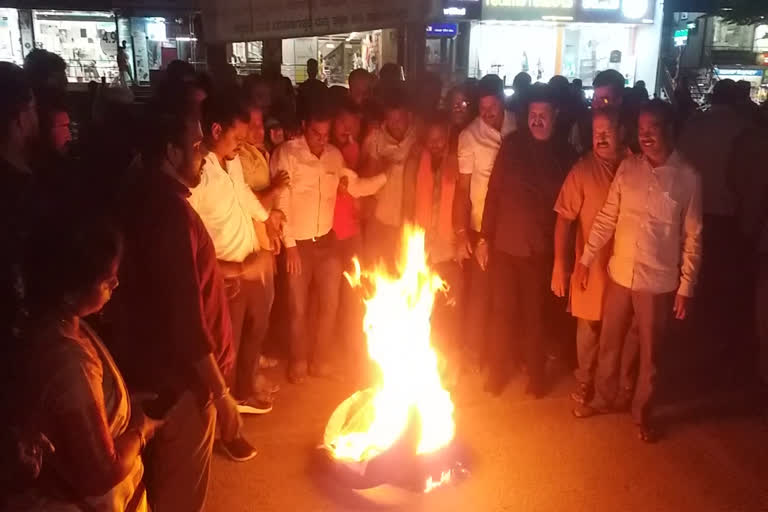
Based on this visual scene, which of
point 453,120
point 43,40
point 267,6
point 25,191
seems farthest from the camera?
point 43,40

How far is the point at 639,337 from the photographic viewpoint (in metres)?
4.77

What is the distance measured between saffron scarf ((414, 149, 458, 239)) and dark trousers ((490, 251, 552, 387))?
0.50m

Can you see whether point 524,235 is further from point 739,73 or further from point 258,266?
point 739,73

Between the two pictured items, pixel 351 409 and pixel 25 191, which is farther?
pixel 351 409

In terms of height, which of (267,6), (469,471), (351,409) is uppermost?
(267,6)

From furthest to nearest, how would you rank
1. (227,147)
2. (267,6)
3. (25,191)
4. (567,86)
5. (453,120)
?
1. (567,86)
2. (453,120)
3. (267,6)
4. (227,147)
5. (25,191)

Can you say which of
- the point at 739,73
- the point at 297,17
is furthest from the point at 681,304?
the point at 739,73

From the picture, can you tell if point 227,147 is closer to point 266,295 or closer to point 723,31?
point 266,295

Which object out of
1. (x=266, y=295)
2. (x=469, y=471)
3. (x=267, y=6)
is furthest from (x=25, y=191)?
(x=469, y=471)

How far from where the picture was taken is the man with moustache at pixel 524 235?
491 cm

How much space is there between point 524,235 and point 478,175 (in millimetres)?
650

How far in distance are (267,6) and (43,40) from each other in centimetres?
2337

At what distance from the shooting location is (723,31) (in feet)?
96.6

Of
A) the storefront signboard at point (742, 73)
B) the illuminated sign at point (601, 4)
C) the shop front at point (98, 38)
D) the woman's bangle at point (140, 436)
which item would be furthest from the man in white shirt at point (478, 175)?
the storefront signboard at point (742, 73)
